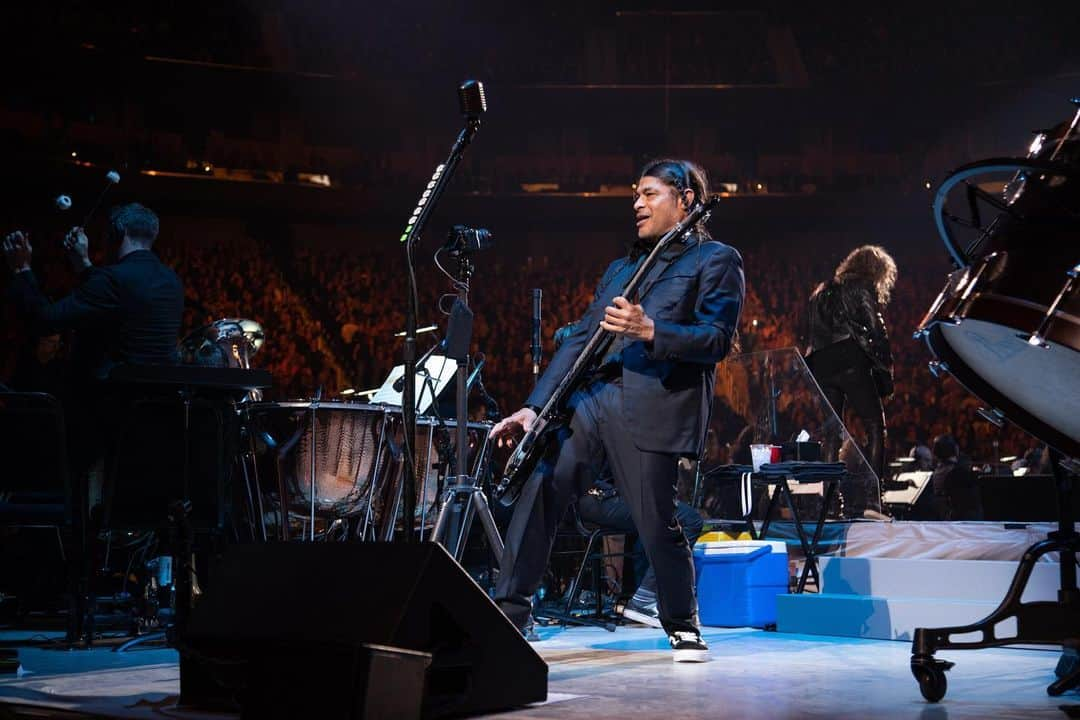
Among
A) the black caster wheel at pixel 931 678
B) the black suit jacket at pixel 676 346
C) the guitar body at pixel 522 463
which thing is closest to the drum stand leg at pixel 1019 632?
the black caster wheel at pixel 931 678

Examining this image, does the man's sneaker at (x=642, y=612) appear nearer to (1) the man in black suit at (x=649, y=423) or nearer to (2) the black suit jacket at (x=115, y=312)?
(1) the man in black suit at (x=649, y=423)

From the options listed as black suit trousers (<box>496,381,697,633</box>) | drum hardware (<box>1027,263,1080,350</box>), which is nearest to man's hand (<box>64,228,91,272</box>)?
black suit trousers (<box>496,381,697,633</box>)

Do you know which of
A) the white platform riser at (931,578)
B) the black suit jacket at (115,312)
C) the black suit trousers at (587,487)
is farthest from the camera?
the black suit jacket at (115,312)

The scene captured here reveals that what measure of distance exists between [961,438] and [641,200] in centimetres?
1077

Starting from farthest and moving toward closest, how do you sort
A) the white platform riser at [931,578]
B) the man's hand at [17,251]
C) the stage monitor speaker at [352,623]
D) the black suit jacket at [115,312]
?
the man's hand at [17,251] → the black suit jacket at [115,312] → the white platform riser at [931,578] → the stage monitor speaker at [352,623]

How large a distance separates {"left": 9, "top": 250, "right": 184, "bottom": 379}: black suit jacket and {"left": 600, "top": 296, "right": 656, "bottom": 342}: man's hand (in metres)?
1.85

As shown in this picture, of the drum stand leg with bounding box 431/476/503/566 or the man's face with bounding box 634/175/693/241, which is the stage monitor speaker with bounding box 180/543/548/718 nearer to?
the drum stand leg with bounding box 431/476/503/566

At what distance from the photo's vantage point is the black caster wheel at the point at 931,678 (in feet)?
8.09

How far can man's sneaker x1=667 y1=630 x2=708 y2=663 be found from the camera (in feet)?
10.6

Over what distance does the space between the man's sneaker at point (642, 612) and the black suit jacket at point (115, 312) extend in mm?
2048

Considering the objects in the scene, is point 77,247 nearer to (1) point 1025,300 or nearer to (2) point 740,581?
(2) point 740,581

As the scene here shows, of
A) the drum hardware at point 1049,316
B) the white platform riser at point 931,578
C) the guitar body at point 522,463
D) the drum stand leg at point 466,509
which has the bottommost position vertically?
the white platform riser at point 931,578

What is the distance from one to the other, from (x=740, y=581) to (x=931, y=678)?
2116 mm

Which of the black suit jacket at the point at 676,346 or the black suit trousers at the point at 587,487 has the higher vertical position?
the black suit jacket at the point at 676,346
